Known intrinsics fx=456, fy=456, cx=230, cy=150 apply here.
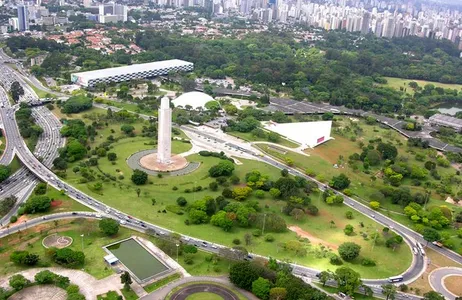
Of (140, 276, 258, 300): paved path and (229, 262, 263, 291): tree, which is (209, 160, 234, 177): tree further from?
(229, 262, 263, 291): tree

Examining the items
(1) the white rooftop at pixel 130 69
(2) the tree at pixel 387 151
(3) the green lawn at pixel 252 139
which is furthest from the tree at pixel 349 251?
(1) the white rooftop at pixel 130 69

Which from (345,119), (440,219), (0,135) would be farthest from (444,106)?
(0,135)

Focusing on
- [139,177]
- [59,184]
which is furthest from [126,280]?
[59,184]

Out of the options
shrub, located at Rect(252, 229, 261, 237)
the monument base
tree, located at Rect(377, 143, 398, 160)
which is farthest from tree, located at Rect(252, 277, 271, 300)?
tree, located at Rect(377, 143, 398, 160)

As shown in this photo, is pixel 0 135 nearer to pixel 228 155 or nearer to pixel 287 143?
pixel 228 155

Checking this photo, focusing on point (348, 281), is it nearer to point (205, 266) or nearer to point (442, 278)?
point (442, 278)

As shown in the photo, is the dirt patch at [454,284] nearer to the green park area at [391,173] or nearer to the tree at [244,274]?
the green park area at [391,173]
